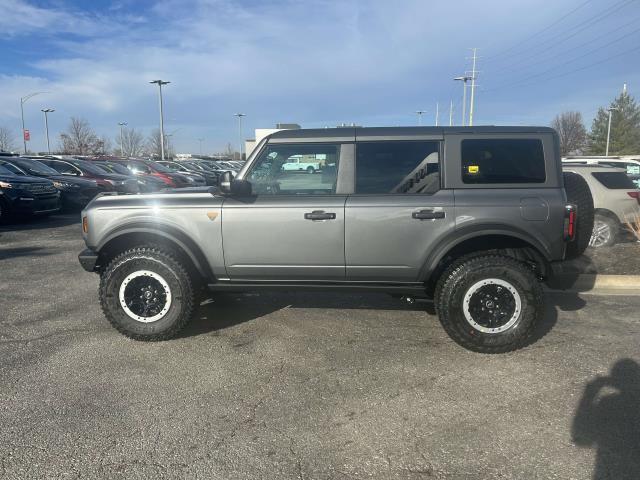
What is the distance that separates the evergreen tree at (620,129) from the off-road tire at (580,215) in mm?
73108

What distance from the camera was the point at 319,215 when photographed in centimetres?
420

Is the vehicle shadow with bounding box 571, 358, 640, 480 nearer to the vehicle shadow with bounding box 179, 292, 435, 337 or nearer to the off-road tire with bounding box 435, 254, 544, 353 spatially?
the off-road tire with bounding box 435, 254, 544, 353

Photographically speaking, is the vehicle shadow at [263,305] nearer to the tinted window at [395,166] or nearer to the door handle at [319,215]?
the door handle at [319,215]

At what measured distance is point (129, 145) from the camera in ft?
277

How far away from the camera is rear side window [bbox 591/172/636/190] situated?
820cm

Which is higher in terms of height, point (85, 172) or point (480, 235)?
point (85, 172)

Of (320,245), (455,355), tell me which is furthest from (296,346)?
(455,355)

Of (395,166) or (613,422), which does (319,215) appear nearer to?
(395,166)

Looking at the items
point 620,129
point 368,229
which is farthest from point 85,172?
point 620,129

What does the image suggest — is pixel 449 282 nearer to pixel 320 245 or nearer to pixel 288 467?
pixel 320 245

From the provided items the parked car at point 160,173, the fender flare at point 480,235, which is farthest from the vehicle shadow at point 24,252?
the parked car at point 160,173

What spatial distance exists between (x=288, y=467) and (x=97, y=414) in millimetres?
1409

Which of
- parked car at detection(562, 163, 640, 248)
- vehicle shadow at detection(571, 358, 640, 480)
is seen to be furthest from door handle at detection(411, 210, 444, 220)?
parked car at detection(562, 163, 640, 248)

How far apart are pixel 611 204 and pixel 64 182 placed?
13902mm
